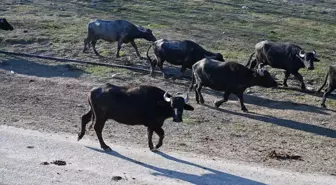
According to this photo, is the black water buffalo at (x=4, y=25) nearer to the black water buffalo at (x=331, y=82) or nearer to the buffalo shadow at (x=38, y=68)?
the buffalo shadow at (x=38, y=68)

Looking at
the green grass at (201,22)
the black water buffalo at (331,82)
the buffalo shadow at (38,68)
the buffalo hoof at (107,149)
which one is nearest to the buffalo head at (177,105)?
the buffalo hoof at (107,149)

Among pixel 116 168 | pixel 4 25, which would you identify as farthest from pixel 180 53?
pixel 4 25

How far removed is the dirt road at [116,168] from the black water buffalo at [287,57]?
8.98 metres

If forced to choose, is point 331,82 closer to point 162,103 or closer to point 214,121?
point 214,121

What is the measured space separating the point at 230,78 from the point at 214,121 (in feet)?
6.45

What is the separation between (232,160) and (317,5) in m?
35.4

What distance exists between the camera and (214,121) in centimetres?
1794

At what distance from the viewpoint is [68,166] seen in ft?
43.3

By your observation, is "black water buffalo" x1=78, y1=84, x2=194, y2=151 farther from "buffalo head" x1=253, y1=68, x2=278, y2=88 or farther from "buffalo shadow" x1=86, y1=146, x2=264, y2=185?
"buffalo head" x1=253, y1=68, x2=278, y2=88

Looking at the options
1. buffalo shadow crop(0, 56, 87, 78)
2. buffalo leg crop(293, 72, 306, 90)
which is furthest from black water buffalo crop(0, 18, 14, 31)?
buffalo leg crop(293, 72, 306, 90)

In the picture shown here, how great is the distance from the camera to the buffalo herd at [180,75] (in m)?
14.3

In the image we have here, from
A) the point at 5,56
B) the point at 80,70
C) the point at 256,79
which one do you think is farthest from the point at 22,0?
the point at 256,79

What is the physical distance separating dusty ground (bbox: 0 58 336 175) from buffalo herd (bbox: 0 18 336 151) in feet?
2.33

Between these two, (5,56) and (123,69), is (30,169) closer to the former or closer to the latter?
(123,69)
